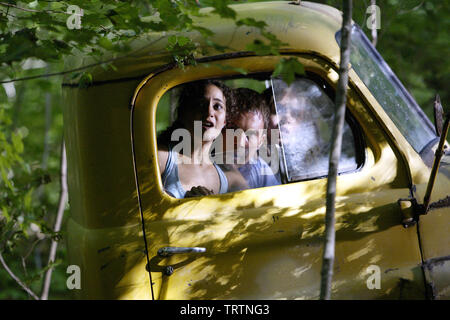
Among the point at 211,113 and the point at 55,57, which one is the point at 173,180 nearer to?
the point at 211,113

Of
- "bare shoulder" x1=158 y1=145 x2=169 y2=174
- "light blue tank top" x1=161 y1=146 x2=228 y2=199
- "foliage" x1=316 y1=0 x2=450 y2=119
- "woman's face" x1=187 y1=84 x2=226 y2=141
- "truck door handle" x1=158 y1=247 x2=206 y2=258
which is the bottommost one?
"truck door handle" x1=158 y1=247 x2=206 y2=258

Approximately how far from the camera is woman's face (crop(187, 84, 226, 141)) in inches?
114

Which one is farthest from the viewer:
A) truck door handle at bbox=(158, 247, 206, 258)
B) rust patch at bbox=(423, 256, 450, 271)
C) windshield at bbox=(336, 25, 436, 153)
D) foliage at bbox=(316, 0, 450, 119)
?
foliage at bbox=(316, 0, 450, 119)

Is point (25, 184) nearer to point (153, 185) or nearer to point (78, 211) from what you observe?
point (78, 211)

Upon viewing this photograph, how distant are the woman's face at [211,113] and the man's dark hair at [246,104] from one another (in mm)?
46

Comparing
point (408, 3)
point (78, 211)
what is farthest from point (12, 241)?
point (408, 3)

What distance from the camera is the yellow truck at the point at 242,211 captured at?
105 inches

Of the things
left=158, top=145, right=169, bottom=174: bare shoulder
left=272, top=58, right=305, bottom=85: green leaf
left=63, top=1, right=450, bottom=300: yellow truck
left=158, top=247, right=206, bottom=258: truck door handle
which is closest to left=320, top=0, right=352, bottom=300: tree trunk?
left=272, top=58, right=305, bottom=85: green leaf

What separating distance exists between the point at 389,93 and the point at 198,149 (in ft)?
3.27

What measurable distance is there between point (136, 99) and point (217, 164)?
514 mm

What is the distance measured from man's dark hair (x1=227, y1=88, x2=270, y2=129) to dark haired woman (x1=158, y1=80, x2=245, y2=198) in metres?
0.04

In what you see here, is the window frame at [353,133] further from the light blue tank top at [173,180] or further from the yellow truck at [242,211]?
the light blue tank top at [173,180]

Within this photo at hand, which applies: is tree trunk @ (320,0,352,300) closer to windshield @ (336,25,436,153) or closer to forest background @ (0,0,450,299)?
forest background @ (0,0,450,299)

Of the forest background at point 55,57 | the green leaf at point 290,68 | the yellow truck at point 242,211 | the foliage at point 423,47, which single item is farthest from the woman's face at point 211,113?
the foliage at point 423,47
